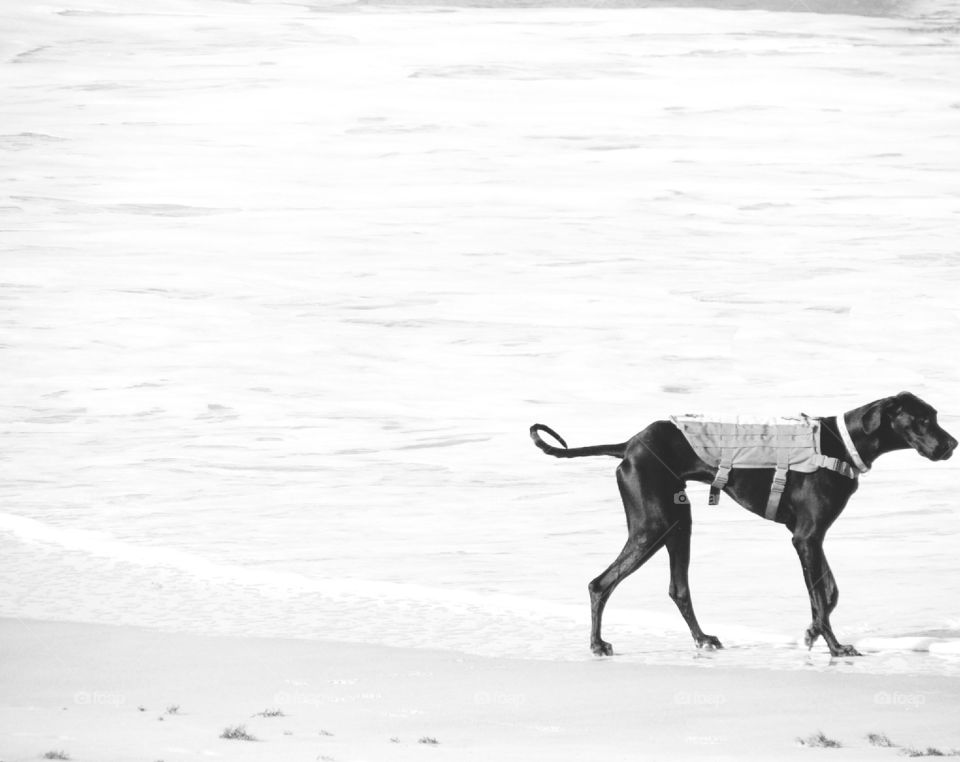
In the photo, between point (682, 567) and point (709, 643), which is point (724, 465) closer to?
point (682, 567)

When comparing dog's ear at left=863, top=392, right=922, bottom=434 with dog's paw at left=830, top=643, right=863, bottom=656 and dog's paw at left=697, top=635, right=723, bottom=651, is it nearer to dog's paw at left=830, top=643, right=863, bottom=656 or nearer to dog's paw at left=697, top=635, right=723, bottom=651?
dog's paw at left=830, top=643, right=863, bottom=656

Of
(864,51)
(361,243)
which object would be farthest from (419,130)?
(864,51)

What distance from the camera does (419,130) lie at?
26781 millimetres

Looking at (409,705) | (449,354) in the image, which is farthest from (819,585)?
(449,354)

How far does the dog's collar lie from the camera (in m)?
→ 6.23

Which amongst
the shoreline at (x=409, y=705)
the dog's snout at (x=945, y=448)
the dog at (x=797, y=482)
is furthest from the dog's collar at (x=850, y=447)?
the shoreline at (x=409, y=705)

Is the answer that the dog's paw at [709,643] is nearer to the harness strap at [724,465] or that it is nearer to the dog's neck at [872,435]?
the harness strap at [724,465]

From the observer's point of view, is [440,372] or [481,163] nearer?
[440,372]

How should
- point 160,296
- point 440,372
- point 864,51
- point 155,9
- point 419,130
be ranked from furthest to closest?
point 155,9 < point 864,51 < point 419,130 < point 160,296 < point 440,372

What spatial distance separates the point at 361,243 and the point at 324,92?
8.87m

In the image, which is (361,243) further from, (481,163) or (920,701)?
(920,701)

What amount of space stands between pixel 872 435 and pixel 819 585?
22.2 inches

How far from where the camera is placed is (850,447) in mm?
6238

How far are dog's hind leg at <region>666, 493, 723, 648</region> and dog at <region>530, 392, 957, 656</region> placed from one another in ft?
0.14
